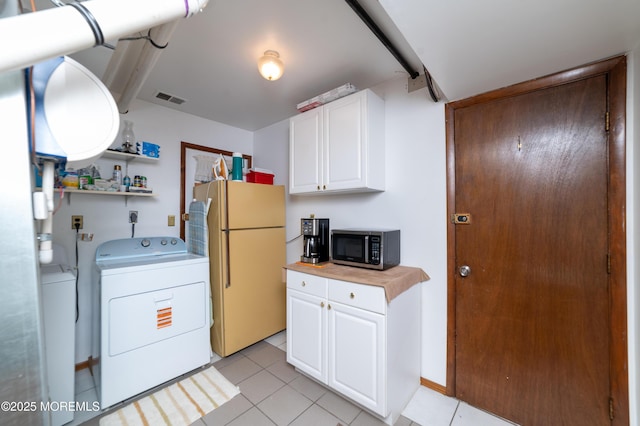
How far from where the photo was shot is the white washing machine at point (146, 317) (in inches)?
69.5

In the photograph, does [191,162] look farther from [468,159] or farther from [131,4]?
[468,159]

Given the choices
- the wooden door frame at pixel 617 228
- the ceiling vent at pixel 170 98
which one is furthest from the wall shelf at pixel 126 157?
the wooden door frame at pixel 617 228

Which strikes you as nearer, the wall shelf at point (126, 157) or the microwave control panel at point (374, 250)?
the microwave control panel at point (374, 250)

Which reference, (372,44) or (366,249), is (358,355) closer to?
(366,249)

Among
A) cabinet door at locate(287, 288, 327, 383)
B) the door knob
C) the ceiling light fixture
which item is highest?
the ceiling light fixture

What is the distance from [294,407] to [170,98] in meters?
3.04

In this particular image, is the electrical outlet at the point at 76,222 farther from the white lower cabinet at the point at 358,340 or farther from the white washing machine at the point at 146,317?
the white lower cabinet at the point at 358,340

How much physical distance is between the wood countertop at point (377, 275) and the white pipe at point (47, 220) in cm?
147

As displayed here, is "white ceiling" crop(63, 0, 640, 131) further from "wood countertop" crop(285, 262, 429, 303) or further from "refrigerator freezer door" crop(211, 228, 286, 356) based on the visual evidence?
"refrigerator freezer door" crop(211, 228, 286, 356)

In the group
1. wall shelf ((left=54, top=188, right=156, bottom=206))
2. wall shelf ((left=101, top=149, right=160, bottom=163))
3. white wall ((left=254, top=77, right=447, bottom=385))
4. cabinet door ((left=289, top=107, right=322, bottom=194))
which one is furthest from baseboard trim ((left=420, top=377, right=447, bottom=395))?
wall shelf ((left=101, top=149, right=160, bottom=163))

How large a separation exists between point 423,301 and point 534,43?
1773 mm

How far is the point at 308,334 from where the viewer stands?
6.60ft

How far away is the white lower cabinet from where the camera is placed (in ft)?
5.26

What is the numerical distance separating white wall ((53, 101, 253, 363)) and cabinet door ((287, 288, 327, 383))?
173 cm
